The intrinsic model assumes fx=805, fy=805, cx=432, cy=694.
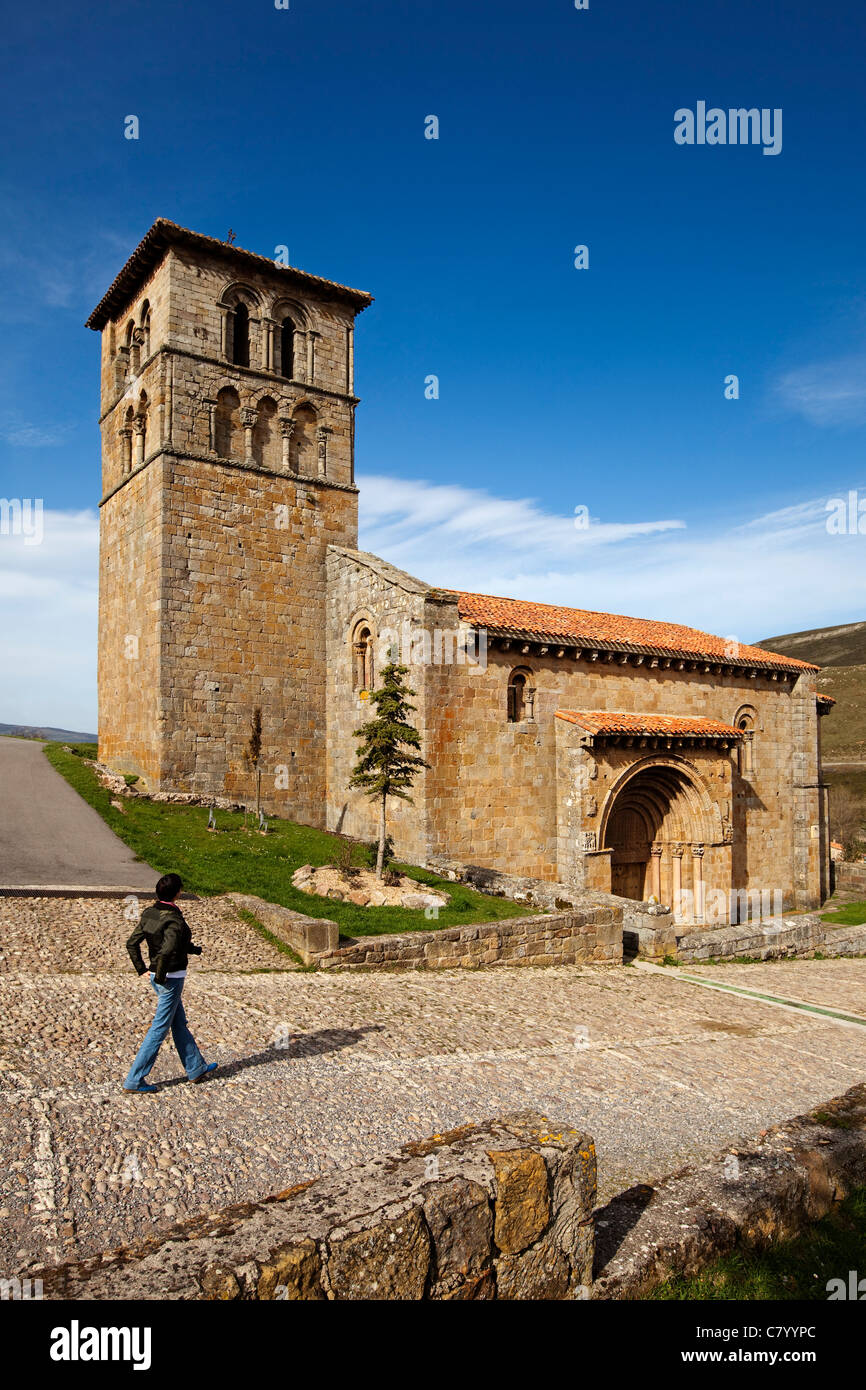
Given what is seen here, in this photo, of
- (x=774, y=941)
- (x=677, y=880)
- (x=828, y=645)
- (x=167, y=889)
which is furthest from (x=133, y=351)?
(x=828, y=645)

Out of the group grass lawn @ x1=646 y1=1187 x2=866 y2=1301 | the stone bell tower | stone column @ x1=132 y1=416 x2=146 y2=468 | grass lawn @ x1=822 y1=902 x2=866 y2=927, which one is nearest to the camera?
grass lawn @ x1=646 y1=1187 x2=866 y2=1301

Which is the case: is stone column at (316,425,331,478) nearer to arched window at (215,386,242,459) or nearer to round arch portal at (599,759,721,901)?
arched window at (215,386,242,459)

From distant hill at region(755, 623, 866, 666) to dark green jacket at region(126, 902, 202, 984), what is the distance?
92.5 metres

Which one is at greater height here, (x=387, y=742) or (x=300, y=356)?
(x=300, y=356)

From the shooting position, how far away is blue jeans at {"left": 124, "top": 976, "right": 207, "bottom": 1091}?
251 inches

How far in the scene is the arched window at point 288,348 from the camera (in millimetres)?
23906

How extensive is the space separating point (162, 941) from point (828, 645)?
342 ft

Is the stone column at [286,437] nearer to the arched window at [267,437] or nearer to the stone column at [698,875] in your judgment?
the arched window at [267,437]

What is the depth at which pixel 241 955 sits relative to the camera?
10695 mm

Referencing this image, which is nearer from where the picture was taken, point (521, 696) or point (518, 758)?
point (518, 758)

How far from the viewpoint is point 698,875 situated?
71.8ft

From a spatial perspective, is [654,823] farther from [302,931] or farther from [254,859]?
[302,931]

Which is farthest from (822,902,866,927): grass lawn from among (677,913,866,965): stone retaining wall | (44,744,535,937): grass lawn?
(44,744,535,937): grass lawn
